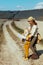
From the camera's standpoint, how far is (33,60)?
13602 mm

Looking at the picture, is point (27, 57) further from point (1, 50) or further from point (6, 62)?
point (1, 50)

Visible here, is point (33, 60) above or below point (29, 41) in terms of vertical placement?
below

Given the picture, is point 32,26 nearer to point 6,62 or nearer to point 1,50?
point 6,62

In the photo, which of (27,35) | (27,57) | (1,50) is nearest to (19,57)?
(27,57)

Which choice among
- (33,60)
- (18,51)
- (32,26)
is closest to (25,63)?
(33,60)

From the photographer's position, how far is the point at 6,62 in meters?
13.5

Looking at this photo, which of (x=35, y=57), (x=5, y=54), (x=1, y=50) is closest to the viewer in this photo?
(x=35, y=57)

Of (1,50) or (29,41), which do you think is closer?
(29,41)

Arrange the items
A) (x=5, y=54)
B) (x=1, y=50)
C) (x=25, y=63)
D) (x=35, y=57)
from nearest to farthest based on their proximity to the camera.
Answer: (x=25, y=63)
(x=35, y=57)
(x=5, y=54)
(x=1, y=50)

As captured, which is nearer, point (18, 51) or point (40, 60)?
point (40, 60)

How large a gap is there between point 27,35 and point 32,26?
49 cm

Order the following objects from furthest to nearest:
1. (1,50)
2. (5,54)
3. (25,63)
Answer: (1,50)
(5,54)
(25,63)

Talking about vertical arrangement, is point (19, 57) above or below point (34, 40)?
below

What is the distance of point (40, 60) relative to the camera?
535 inches
